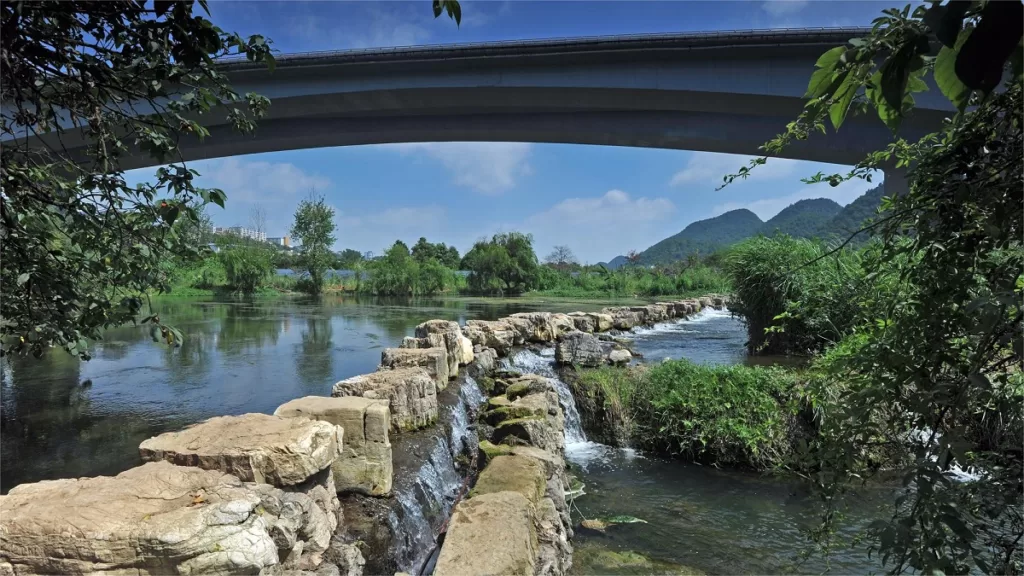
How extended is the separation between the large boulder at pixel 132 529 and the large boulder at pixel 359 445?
167 centimetres

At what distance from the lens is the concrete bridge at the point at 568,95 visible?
984 cm

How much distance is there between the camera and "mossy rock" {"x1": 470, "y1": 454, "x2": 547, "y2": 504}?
3328mm

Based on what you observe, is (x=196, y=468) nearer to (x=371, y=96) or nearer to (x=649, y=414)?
(x=649, y=414)

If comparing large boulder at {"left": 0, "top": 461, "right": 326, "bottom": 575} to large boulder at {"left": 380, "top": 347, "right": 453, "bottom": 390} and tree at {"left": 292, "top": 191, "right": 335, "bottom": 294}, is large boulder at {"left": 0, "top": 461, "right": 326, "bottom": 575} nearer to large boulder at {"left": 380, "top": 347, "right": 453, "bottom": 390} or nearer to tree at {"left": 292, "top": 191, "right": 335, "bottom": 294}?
large boulder at {"left": 380, "top": 347, "right": 453, "bottom": 390}

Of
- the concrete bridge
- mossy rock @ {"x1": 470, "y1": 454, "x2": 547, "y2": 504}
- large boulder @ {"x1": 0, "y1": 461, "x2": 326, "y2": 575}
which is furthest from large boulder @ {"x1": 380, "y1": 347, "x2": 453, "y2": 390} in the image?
the concrete bridge

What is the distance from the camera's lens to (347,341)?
1334cm

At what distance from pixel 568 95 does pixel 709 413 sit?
7.52 m

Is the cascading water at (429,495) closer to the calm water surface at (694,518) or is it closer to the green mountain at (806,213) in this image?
the calm water surface at (694,518)

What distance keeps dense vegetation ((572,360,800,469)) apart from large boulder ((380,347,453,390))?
89.8 inches

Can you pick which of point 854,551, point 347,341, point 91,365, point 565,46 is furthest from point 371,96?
point 854,551

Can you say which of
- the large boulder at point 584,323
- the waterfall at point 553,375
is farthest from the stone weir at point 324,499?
the large boulder at point 584,323

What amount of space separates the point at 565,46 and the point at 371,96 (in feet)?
14.6

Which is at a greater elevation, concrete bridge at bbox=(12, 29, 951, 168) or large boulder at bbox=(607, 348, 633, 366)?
concrete bridge at bbox=(12, 29, 951, 168)

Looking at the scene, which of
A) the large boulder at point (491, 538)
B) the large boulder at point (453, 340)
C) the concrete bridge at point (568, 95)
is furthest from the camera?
the concrete bridge at point (568, 95)
